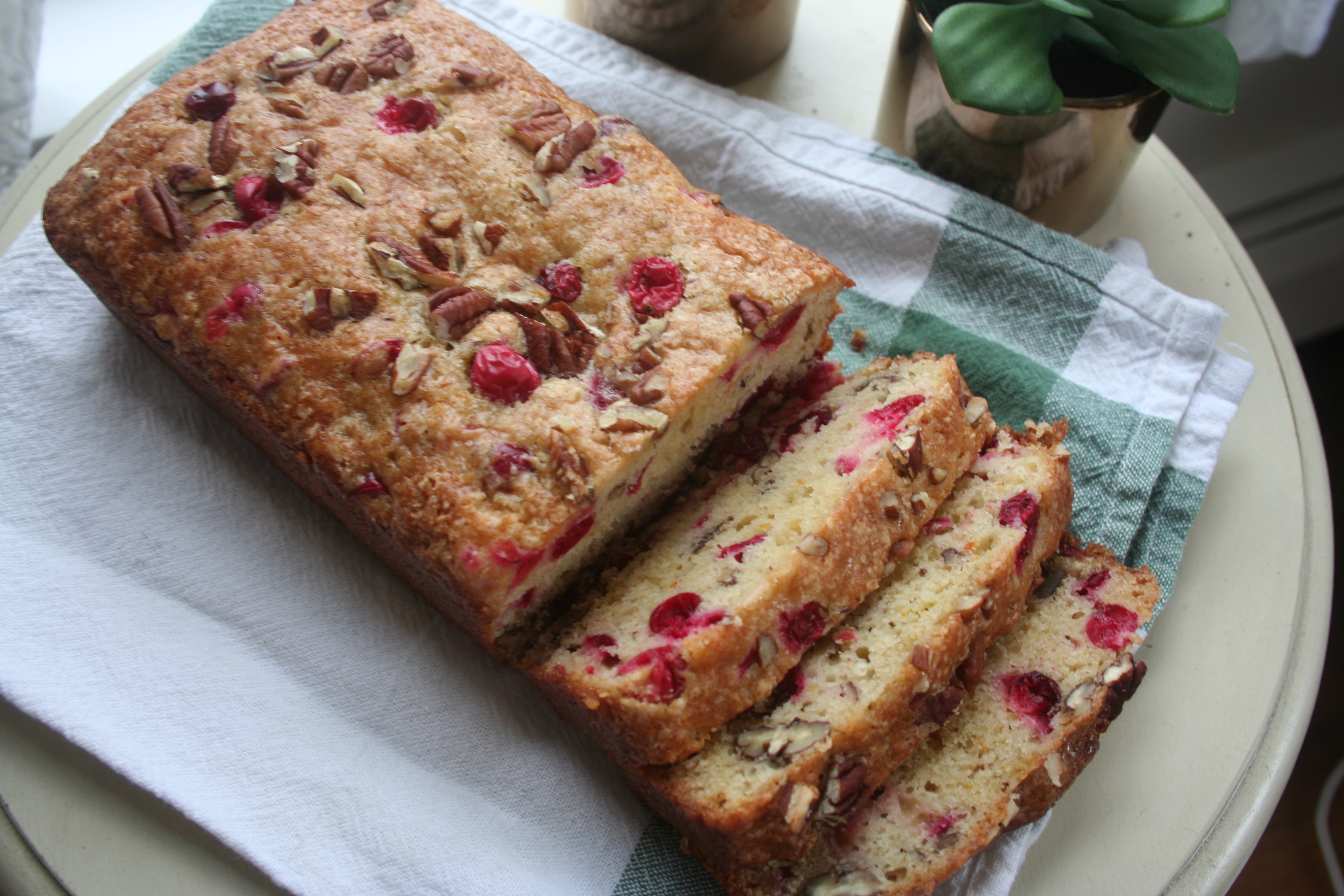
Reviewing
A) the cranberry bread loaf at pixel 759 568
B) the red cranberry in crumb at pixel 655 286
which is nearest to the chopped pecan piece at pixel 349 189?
the red cranberry in crumb at pixel 655 286

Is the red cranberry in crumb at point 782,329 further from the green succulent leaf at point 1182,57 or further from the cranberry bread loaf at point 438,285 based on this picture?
the green succulent leaf at point 1182,57

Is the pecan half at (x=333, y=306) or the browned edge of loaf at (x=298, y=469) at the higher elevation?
the pecan half at (x=333, y=306)

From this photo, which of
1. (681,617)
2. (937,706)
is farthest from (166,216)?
(937,706)

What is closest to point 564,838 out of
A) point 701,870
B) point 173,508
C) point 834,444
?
point 701,870

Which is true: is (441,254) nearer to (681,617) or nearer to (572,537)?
(572,537)

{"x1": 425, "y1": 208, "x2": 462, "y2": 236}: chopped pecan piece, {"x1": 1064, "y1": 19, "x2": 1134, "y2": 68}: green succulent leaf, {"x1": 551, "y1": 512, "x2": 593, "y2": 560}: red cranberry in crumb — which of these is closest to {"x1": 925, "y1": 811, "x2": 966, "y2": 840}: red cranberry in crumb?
{"x1": 551, "y1": 512, "x2": 593, "y2": 560}: red cranberry in crumb

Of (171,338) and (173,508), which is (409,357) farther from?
(173,508)
